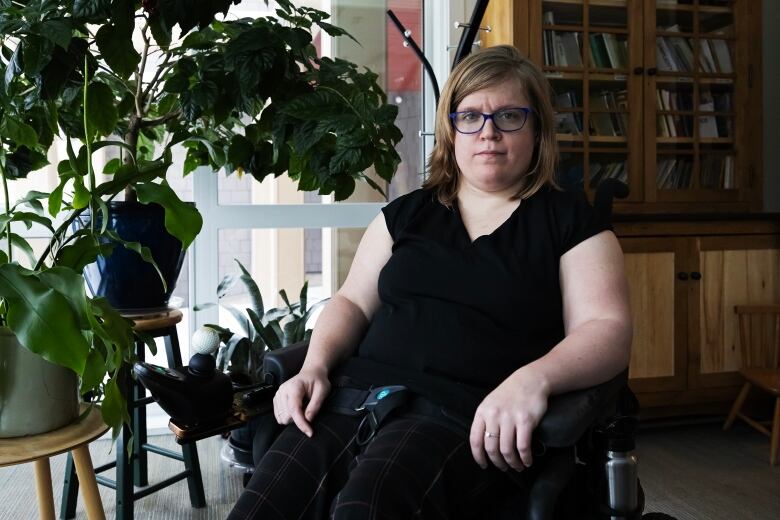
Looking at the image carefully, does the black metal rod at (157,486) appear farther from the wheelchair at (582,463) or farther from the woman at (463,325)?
the wheelchair at (582,463)

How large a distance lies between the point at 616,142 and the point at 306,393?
214cm

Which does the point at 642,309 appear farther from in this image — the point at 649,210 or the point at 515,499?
the point at 515,499

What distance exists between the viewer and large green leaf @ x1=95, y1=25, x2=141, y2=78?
4.80 ft

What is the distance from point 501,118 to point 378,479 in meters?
0.74

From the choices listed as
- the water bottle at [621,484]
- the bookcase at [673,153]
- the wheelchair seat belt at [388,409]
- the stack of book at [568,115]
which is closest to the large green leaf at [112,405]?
the wheelchair seat belt at [388,409]

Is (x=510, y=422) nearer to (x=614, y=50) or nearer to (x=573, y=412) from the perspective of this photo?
(x=573, y=412)

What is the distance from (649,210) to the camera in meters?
3.07

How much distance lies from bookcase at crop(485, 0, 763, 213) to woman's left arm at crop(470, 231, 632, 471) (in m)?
1.63

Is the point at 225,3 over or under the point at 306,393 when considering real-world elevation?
over

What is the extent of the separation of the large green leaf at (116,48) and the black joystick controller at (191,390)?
64 centimetres

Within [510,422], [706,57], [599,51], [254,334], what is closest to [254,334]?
[254,334]

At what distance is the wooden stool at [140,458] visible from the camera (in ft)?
6.14

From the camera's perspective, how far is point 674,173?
10.3ft

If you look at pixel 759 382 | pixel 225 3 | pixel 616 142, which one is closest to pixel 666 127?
pixel 616 142
